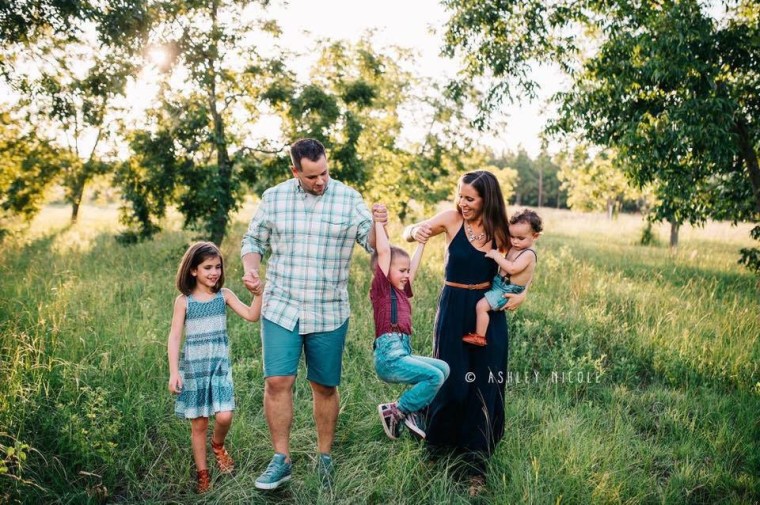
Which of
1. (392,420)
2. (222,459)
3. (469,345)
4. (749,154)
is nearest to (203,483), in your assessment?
(222,459)

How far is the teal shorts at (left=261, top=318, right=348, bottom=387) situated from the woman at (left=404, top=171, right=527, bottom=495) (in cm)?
79

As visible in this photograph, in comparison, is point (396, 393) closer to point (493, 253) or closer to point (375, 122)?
point (493, 253)

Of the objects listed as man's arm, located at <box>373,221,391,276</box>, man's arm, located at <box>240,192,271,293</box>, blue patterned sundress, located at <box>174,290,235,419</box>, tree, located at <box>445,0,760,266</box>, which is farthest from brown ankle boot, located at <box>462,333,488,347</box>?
tree, located at <box>445,0,760,266</box>

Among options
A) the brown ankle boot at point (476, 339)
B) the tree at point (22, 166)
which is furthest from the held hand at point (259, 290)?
the tree at point (22, 166)

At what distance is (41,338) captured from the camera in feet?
15.7

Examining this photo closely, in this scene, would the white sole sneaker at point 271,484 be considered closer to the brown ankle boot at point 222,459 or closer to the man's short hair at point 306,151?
the brown ankle boot at point 222,459

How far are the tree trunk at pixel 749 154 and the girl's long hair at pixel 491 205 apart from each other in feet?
20.2

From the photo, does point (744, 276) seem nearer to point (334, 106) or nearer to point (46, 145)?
point (334, 106)

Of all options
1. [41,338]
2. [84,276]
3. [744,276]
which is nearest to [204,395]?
[41,338]

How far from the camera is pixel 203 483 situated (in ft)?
11.5

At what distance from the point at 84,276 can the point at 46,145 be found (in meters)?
7.98

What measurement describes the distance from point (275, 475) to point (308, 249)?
4.85 feet

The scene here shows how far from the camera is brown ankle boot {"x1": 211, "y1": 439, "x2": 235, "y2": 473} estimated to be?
3.67 meters

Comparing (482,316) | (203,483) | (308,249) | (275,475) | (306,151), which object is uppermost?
(306,151)
